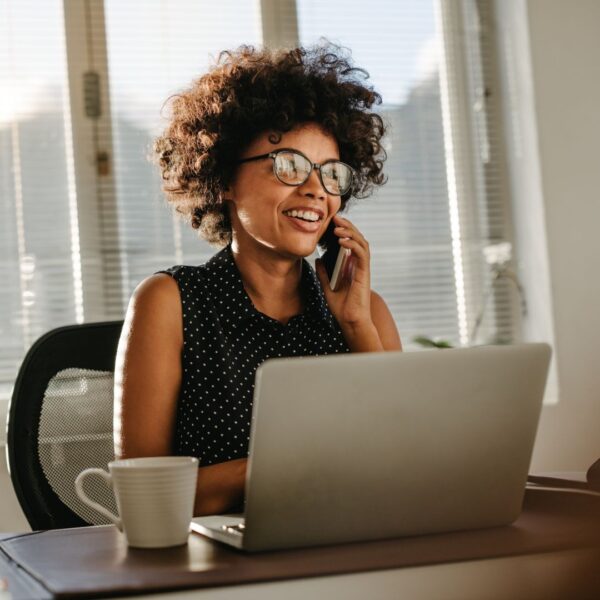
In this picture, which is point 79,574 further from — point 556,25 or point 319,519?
point 556,25

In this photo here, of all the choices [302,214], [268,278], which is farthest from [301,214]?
[268,278]

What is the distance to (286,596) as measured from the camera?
781 millimetres

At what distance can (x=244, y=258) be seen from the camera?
1.72 meters

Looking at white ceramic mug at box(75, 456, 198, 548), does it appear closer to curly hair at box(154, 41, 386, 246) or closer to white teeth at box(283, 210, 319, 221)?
white teeth at box(283, 210, 319, 221)

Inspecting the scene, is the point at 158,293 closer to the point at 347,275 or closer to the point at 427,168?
the point at 347,275

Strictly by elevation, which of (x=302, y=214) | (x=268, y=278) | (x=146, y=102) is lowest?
(x=268, y=278)

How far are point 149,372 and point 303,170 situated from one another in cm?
44

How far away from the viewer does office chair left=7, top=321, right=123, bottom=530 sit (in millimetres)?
1567

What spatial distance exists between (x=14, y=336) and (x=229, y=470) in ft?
5.31

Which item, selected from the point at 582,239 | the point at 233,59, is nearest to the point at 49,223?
the point at 233,59

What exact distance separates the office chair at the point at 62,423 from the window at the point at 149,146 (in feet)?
3.71

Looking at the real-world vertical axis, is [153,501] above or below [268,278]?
below

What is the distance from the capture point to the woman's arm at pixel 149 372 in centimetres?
146

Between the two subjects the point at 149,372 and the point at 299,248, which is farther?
the point at 299,248
